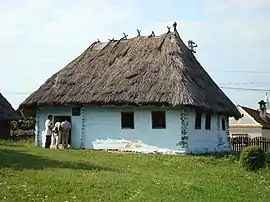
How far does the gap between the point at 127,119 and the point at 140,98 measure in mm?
1988

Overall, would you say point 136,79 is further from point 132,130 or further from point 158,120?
point 132,130

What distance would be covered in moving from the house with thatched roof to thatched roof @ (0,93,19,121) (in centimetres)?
429

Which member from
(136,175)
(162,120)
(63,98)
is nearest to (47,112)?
(63,98)

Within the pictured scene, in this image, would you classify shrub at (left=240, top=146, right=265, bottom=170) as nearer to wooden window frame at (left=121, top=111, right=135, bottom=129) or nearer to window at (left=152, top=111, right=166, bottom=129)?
window at (left=152, top=111, right=166, bottom=129)

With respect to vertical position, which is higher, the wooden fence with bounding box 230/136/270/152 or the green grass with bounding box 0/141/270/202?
the wooden fence with bounding box 230/136/270/152

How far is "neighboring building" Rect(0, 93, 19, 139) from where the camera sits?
37.5m

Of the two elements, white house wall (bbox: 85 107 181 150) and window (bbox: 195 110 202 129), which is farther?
window (bbox: 195 110 202 129)

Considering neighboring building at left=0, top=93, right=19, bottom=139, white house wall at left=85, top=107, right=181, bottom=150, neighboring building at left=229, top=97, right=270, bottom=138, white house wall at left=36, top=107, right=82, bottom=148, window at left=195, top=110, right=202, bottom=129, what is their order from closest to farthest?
1. white house wall at left=85, top=107, right=181, bottom=150
2. window at left=195, top=110, right=202, bottom=129
3. white house wall at left=36, top=107, right=82, bottom=148
4. neighboring building at left=0, top=93, right=19, bottom=139
5. neighboring building at left=229, top=97, right=270, bottom=138

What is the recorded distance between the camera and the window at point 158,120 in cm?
2995

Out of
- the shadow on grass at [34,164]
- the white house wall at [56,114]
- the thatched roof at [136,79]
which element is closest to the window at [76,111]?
the white house wall at [56,114]

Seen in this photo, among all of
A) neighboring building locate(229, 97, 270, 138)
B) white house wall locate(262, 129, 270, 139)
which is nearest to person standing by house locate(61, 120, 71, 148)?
neighboring building locate(229, 97, 270, 138)

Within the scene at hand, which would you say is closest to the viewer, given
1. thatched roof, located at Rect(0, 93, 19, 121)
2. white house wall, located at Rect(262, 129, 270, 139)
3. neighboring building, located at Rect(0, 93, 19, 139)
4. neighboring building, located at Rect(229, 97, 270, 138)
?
thatched roof, located at Rect(0, 93, 19, 121)

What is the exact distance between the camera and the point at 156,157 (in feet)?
85.6

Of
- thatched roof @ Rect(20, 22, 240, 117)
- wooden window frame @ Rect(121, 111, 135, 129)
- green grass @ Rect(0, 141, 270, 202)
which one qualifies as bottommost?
green grass @ Rect(0, 141, 270, 202)
